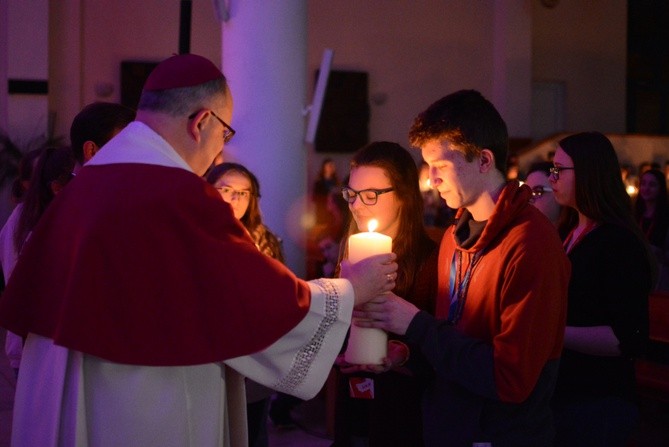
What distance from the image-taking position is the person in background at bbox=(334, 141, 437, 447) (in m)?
2.39

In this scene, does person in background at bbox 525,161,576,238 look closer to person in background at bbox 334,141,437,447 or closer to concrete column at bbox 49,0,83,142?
person in background at bbox 334,141,437,447

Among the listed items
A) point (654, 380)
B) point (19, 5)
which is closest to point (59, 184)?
point (654, 380)

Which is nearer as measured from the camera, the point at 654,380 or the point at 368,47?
the point at 654,380

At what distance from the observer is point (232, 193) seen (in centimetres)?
349

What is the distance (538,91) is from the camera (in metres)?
16.1

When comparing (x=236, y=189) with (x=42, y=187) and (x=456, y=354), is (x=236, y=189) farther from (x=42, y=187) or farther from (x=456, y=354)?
(x=456, y=354)

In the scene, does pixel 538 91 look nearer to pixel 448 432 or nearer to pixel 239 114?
pixel 239 114

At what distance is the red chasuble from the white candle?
19 cm

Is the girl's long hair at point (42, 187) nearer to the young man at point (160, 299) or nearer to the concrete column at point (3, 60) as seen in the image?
the young man at point (160, 299)

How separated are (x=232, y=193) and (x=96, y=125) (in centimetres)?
79

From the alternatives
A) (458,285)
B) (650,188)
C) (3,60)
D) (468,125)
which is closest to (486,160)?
(468,125)

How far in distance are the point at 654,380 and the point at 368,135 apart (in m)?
10.2

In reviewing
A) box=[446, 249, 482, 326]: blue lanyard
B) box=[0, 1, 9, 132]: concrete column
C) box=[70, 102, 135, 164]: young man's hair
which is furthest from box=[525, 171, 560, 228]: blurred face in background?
box=[0, 1, 9, 132]: concrete column

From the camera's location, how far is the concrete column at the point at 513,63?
14.9 metres
